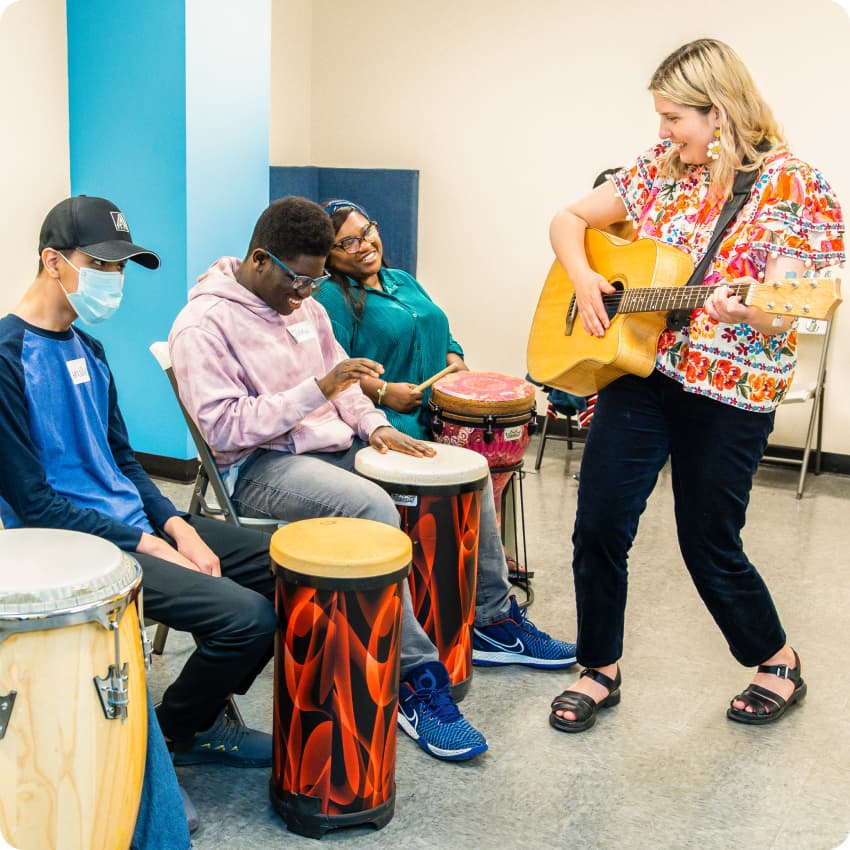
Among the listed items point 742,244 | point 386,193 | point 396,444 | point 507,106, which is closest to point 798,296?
point 742,244

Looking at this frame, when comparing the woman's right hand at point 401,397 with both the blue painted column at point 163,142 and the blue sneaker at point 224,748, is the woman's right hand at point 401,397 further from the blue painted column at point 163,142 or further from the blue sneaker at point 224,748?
the blue painted column at point 163,142

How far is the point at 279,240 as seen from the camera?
2.61m

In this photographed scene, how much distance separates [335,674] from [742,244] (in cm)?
130

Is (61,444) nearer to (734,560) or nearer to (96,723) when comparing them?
(96,723)

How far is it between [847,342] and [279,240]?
389 centimetres

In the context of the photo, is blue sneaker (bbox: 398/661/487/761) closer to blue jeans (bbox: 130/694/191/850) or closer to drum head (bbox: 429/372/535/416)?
blue jeans (bbox: 130/694/191/850)

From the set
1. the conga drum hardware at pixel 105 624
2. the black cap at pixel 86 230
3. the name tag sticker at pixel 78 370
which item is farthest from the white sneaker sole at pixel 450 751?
the black cap at pixel 86 230

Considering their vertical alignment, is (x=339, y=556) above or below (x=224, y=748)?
above

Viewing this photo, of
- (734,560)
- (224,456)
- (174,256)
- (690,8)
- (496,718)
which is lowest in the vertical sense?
(496,718)

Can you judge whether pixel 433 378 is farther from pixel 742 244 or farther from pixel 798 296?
pixel 798 296

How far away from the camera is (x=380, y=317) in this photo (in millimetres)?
3211

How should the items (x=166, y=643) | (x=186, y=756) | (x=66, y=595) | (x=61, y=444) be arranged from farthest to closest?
1. (x=166, y=643)
2. (x=186, y=756)
3. (x=61, y=444)
4. (x=66, y=595)

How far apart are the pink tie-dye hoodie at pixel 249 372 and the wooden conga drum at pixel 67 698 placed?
0.81 m

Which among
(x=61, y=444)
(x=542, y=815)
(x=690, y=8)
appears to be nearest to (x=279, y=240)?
(x=61, y=444)
